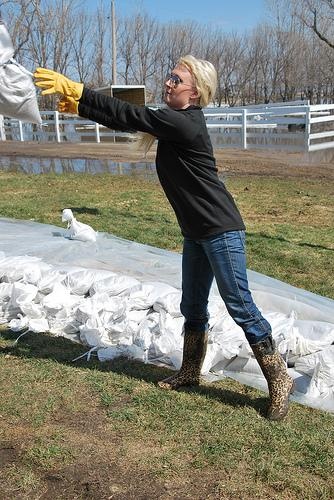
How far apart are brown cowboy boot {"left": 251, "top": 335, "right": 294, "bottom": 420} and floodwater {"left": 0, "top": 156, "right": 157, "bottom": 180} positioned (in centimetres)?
992

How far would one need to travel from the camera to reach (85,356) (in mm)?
3736

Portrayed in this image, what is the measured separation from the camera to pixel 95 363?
11.9 ft

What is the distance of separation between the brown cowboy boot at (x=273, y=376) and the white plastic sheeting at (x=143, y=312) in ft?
0.78

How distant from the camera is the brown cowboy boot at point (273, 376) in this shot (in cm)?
296

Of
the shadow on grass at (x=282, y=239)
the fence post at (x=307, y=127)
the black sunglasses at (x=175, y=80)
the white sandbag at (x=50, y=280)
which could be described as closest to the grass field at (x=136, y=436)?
the white sandbag at (x=50, y=280)

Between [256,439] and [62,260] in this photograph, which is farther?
[62,260]

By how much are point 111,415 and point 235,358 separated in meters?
0.91

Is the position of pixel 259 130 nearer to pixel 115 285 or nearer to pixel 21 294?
pixel 115 285

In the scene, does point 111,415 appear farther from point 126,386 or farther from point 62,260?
point 62,260

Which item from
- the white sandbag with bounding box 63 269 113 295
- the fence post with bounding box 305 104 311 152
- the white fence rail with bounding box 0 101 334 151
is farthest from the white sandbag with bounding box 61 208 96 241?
the fence post with bounding box 305 104 311 152

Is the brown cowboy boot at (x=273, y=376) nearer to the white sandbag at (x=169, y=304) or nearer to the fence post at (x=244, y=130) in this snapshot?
the white sandbag at (x=169, y=304)

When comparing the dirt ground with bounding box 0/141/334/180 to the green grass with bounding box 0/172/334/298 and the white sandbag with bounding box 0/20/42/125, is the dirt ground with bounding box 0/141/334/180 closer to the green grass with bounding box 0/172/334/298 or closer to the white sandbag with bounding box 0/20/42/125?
the green grass with bounding box 0/172/334/298

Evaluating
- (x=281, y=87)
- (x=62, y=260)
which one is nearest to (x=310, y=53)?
(x=281, y=87)

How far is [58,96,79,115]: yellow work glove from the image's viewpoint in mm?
2760
